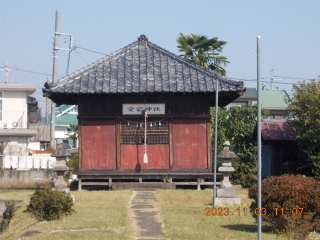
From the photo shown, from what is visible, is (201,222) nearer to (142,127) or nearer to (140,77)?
(142,127)

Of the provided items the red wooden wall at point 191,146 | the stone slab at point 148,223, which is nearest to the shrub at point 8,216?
the stone slab at point 148,223

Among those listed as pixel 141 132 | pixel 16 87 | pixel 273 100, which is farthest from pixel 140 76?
pixel 273 100

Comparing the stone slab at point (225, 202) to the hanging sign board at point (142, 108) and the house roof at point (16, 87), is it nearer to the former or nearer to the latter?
the hanging sign board at point (142, 108)

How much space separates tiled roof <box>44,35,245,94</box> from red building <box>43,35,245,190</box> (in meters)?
0.05

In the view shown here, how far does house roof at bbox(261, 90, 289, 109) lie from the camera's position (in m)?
56.9

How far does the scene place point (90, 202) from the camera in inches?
722

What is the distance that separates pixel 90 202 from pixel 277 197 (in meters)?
8.20

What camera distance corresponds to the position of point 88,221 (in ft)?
46.9

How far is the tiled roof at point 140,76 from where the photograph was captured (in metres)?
23.2

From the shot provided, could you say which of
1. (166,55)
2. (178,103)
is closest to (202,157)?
(178,103)

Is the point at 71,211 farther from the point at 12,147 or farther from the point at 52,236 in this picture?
the point at 12,147

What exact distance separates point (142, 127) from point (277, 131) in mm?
8028

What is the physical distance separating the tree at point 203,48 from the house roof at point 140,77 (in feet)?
28.9

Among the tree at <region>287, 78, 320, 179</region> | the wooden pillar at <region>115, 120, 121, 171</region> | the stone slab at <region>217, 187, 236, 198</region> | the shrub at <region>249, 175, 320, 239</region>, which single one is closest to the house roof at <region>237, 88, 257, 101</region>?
the tree at <region>287, 78, 320, 179</region>
